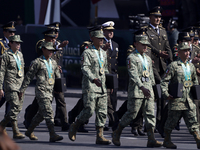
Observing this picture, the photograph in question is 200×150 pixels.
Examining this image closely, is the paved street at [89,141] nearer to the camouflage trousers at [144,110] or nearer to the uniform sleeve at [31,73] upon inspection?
the camouflage trousers at [144,110]

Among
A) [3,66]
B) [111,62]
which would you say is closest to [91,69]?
[3,66]

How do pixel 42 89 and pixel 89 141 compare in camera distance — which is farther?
pixel 89 141

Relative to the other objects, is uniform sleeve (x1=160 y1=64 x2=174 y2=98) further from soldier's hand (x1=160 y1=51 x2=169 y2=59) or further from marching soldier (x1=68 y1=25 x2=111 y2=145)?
soldier's hand (x1=160 y1=51 x2=169 y2=59)

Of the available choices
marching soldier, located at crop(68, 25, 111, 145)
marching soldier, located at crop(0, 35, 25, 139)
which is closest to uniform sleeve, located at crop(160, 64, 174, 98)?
marching soldier, located at crop(68, 25, 111, 145)

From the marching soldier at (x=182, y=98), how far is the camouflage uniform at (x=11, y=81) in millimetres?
2649

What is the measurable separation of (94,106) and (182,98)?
4.77 feet

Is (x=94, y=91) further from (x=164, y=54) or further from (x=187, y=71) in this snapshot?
(x=164, y=54)

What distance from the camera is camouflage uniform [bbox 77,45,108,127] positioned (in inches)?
320

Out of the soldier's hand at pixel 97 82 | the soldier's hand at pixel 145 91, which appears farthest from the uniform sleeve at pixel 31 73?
the soldier's hand at pixel 145 91

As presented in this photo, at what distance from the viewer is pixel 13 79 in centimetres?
887

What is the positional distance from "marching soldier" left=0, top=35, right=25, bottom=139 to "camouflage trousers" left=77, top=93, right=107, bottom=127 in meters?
1.25

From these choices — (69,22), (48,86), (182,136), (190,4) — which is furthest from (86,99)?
A: (69,22)

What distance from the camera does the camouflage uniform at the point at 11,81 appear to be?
8719 mm

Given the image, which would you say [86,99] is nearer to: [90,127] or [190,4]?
[90,127]
